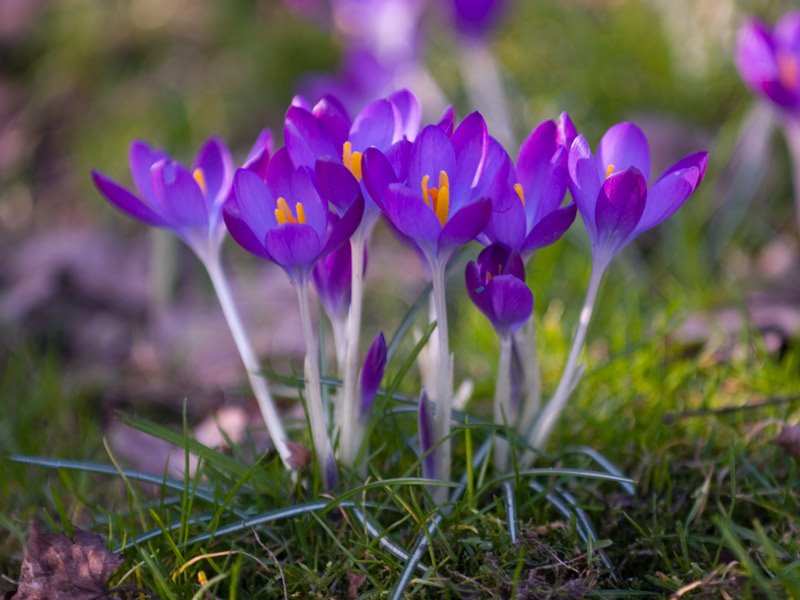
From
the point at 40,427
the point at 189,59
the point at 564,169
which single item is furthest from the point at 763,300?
the point at 189,59

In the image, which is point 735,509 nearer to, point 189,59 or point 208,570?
point 208,570

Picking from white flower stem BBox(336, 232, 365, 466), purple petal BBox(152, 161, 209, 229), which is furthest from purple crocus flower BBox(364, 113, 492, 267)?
purple petal BBox(152, 161, 209, 229)

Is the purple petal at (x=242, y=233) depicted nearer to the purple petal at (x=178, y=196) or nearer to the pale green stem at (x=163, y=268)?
the purple petal at (x=178, y=196)

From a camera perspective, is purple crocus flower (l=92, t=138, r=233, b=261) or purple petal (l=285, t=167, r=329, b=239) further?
purple crocus flower (l=92, t=138, r=233, b=261)

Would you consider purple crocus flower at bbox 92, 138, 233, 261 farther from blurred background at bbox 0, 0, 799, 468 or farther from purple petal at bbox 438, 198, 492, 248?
blurred background at bbox 0, 0, 799, 468

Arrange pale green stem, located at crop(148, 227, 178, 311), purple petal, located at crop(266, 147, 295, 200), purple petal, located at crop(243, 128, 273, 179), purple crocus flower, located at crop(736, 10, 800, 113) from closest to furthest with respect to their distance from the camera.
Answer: purple petal, located at crop(266, 147, 295, 200) < purple petal, located at crop(243, 128, 273, 179) < purple crocus flower, located at crop(736, 10, 800, 113) < pale green stem, located at crop(148, 227, 178, 311)
